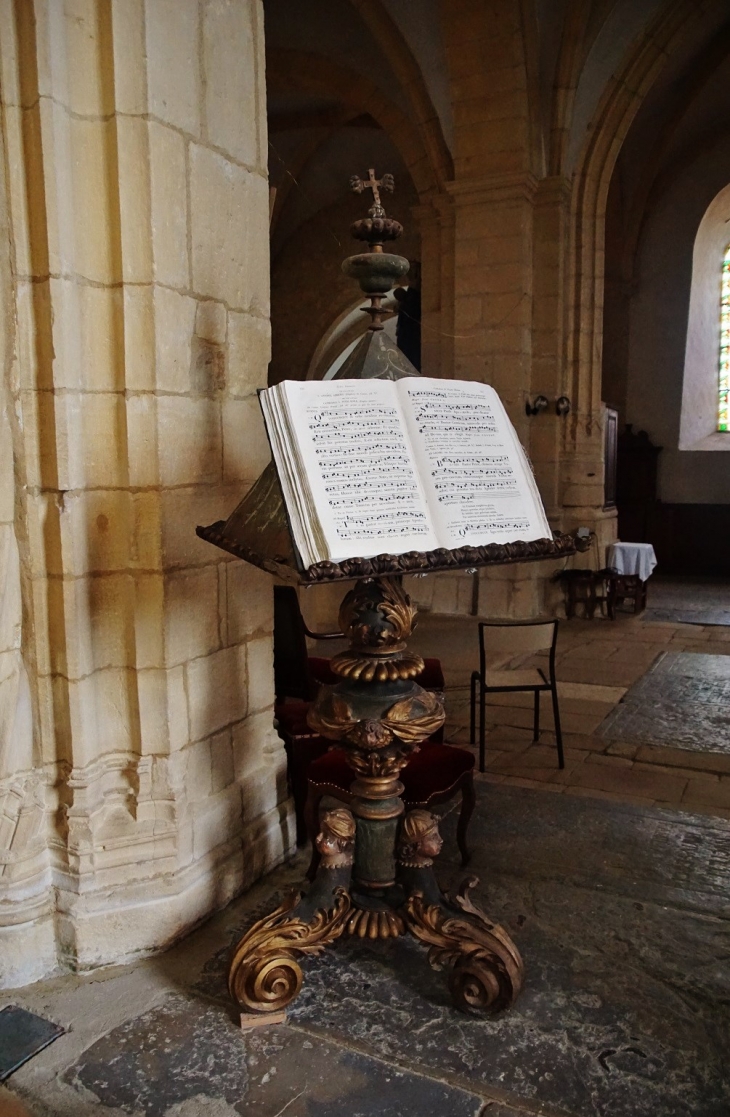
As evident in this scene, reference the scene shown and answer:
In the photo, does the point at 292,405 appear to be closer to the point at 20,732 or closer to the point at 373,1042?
the point at 20,732

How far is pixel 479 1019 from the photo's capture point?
5.75ft

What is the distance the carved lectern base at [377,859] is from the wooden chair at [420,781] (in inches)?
6.7

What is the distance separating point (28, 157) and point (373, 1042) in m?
2.05

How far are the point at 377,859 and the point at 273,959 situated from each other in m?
0.34

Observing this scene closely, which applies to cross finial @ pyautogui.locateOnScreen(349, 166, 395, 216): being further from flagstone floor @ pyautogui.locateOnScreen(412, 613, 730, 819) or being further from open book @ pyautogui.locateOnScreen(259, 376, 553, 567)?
flagstone floor @ pyautogui.locateOnScreen(412, 613, 730, 819)

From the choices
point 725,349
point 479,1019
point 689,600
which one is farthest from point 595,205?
point 479,1019

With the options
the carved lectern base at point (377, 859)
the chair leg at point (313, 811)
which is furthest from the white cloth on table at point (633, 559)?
the carved lectern base at point (377, 859)

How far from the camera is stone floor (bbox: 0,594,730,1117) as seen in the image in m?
1.54

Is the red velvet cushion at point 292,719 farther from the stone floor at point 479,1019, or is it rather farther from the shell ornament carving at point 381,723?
the shell ornament carving at point 381,723

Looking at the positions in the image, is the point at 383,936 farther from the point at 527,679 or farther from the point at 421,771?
the point at 527,679

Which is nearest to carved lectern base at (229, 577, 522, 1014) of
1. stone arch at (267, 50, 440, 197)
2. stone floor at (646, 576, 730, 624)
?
stone floor at (646, 576, 730, 624)

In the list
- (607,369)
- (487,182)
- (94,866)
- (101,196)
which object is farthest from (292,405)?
(607,369)

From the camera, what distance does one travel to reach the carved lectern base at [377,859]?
5.75ft

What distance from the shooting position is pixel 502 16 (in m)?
6.09
